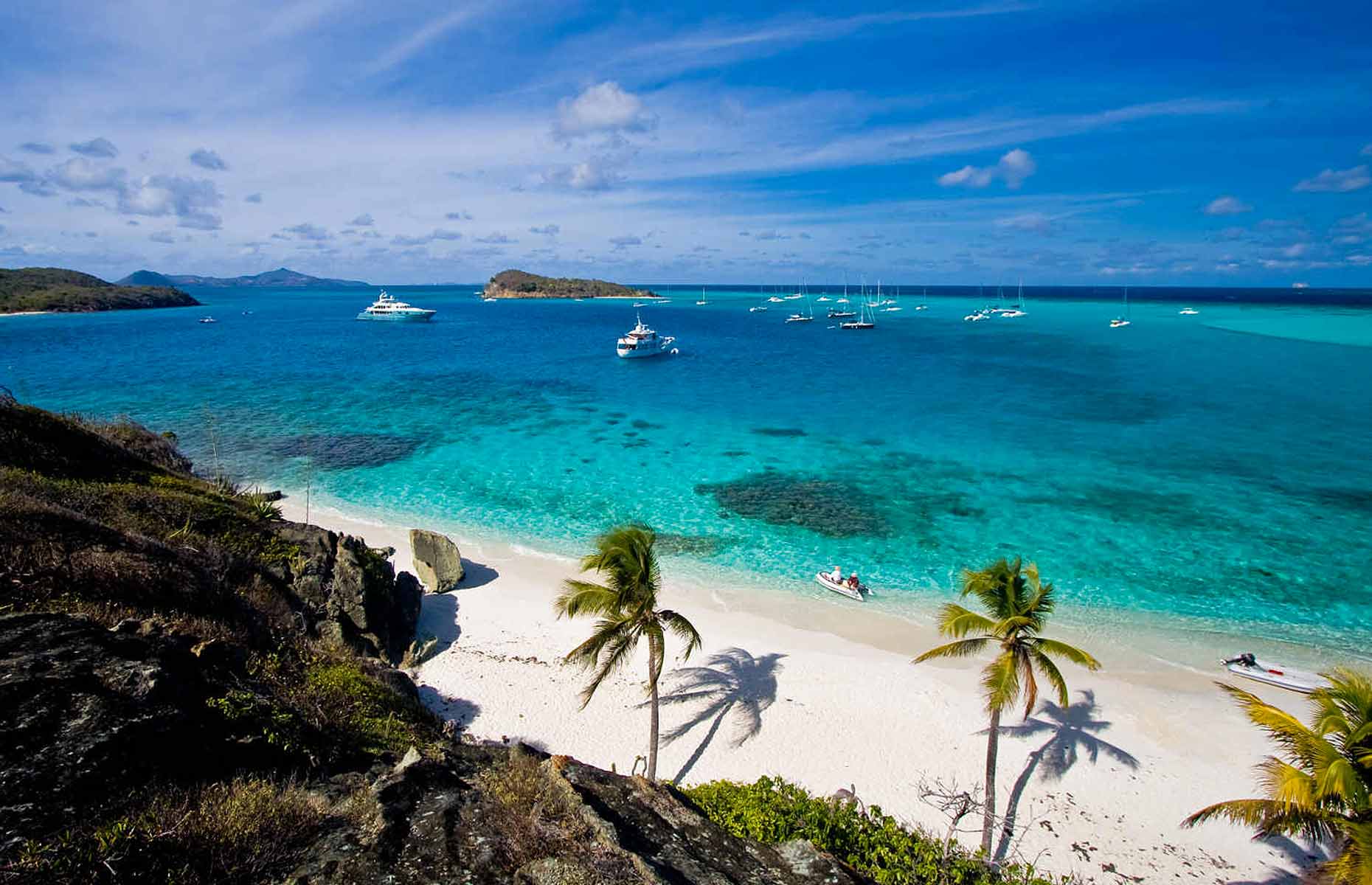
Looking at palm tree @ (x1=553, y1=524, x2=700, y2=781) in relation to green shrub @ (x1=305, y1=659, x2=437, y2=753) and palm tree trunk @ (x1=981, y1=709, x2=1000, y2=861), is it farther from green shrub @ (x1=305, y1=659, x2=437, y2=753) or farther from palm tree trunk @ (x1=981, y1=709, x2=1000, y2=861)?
palm tree trunk @ (x1=981, y1=709, x2=1000, y2=861)

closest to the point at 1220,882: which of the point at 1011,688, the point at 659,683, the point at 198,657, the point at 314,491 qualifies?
the point at 1011,688

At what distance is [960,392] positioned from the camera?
2373 inches

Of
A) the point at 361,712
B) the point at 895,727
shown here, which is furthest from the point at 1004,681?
the point at 361,712

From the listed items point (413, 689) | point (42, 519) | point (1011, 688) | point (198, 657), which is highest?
point (42, 519)

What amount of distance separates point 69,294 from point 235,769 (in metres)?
201

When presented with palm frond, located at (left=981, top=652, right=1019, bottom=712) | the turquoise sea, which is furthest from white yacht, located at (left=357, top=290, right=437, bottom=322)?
palm frond, located at (left=981, top=652, right=1019, bottom=712)

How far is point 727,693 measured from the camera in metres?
17.3

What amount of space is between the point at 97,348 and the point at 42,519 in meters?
96.2

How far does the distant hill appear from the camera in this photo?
141m

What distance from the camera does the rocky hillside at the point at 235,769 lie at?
18.9 feet

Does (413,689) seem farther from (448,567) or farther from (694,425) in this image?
(694,425)

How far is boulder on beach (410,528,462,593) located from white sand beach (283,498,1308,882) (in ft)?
4.01

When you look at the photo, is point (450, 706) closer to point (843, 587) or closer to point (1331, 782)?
point (843, 587)

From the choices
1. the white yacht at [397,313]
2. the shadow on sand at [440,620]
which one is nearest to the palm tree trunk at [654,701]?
the shadow on sand at [440,620]
